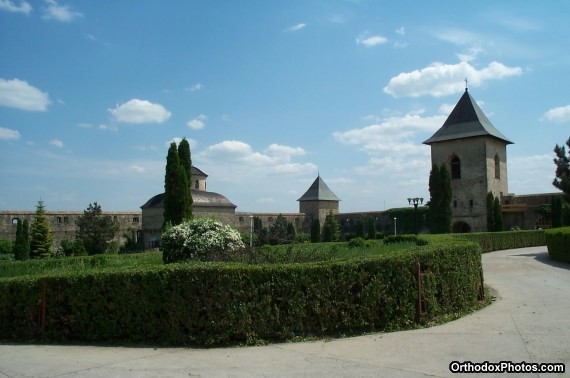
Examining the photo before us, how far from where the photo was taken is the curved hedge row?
6.70 metres

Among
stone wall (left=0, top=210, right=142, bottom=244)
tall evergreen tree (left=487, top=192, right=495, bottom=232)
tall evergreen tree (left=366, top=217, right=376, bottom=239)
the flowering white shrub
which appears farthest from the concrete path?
tall evergreen tree (left=366, top=217, right=376, bottom=239)

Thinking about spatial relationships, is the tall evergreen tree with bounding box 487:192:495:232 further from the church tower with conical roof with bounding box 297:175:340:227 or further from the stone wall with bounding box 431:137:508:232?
the church tower with conical roof with bounding box 297:175:340:227

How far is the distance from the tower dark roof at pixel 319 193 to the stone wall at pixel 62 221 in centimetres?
2002

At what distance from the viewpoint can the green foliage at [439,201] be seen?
36.2 meters

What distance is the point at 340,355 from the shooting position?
5.88m

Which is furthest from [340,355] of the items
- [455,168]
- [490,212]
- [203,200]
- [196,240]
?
[455,168]

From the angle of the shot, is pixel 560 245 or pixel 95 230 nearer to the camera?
pixel 560 245

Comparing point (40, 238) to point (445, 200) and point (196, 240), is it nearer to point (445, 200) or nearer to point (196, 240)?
point (196, 240)

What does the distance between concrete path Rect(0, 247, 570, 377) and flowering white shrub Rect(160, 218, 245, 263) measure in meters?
4.76

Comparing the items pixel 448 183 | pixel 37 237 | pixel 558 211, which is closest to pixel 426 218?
pixel 448 183

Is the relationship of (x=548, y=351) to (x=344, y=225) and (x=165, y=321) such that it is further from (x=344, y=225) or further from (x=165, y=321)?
(x=344, y=225)

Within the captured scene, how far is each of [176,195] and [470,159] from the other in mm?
26365

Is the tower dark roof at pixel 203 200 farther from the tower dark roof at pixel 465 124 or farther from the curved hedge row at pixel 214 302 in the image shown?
the curved hedge row at pixel 214 302

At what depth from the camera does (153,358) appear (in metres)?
6.02
